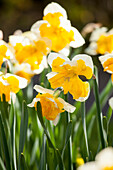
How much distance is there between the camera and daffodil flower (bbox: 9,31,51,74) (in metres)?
0.92

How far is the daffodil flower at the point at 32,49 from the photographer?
919 mm

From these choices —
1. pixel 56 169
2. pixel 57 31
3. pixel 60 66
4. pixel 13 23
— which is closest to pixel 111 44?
pixel 57 31

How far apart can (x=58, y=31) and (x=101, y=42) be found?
0.26 meters

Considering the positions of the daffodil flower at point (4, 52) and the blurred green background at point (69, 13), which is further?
the blurred green background at point (69, 13)

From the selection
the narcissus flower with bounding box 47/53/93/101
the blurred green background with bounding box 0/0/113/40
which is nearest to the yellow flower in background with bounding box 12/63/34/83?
the narcissus flower with bounding box 47/53/93/101

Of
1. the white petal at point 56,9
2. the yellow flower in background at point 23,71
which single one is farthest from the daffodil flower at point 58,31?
the yellow flower in background at point 23,71

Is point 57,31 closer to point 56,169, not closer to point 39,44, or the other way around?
point 39,44

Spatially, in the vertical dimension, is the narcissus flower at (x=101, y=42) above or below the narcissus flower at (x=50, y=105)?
above

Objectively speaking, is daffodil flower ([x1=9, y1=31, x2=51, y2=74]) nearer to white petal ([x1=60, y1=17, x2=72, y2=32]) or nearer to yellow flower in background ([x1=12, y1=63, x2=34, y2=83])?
white petal ([x1=60, y1=17, x2=72, y2=32])

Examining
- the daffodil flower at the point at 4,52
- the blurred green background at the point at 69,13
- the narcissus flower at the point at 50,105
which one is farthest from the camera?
the blurred green background at the point at 69,13

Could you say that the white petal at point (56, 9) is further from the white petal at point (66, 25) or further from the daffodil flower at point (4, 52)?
the daffodil flower at point (4, 52)

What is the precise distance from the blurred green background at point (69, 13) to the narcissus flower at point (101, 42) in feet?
10.9

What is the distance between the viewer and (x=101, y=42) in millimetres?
1121

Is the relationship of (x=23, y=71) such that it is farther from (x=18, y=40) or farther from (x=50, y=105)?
(x=50, y=105)
